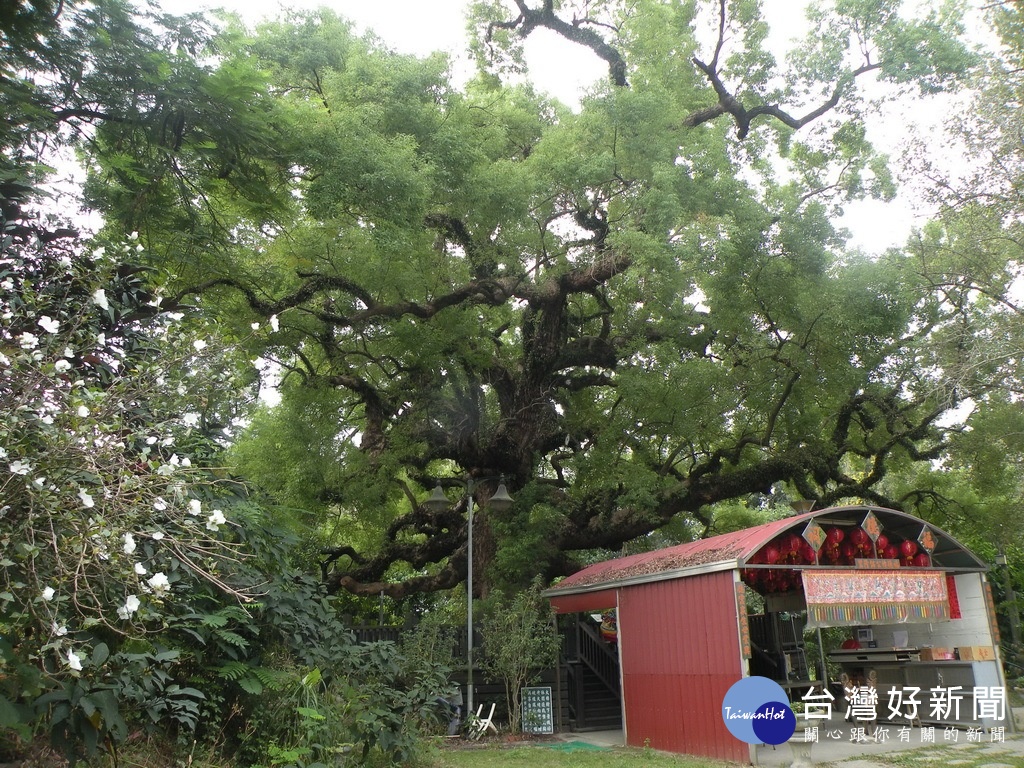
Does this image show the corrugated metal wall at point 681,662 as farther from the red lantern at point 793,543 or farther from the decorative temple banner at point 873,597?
the red lantern at point 793,543

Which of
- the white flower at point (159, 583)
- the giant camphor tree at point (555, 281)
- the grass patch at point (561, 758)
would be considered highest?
the giant camphor tree at point (555, 281)

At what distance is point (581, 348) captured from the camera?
50.2ft

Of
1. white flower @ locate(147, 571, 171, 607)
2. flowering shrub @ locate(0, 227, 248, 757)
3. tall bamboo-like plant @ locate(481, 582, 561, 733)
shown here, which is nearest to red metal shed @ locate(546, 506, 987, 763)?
tall bamboo-like plant @ locate(481, 582, 561, 733)

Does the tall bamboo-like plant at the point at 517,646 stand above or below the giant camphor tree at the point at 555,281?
below

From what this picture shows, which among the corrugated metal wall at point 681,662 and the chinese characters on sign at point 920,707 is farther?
the chinese characters on sign at point 920,707

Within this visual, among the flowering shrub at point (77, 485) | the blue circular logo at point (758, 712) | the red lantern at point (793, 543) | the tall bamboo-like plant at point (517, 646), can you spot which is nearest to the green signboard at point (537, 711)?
the tall bamboo-like plant at point (517, 646)

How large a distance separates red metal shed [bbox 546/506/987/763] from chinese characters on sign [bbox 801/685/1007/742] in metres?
1.67

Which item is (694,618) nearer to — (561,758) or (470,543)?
(561,758)

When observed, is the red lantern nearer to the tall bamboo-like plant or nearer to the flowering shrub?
the tall bamboo-like plant

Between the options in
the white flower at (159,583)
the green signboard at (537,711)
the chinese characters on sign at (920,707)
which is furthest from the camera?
the green signboard at (537,711)

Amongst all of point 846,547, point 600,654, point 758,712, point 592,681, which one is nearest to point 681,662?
point 758,712

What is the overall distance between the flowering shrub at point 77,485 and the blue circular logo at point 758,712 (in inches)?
252

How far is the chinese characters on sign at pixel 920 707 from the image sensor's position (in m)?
10.3

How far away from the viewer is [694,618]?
31.5 ft
